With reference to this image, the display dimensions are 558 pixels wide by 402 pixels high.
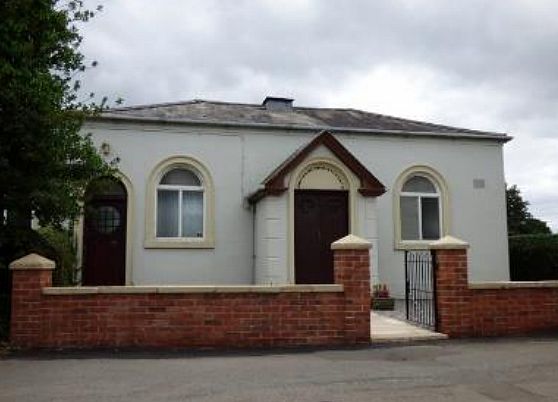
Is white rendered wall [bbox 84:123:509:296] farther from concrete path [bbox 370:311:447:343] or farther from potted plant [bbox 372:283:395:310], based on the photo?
concrete path [bbox 370:311:447:343]

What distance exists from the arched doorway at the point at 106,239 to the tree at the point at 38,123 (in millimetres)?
3971

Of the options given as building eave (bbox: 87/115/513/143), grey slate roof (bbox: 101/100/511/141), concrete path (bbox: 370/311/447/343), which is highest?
grey slate roof (bbox: 101/100/511/141)

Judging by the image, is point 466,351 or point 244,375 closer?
point 244,375

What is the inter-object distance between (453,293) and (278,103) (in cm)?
1047

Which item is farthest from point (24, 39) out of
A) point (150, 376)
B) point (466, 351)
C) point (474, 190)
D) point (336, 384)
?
point (474, 190)

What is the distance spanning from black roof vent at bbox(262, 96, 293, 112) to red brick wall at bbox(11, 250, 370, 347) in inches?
393

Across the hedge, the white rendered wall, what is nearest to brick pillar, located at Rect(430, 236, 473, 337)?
the white rendered wall

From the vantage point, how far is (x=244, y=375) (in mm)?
7762

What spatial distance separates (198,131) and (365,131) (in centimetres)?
450

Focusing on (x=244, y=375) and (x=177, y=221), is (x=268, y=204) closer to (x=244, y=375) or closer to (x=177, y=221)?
(x=177, y=221)

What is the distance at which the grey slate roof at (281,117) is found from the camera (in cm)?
1655

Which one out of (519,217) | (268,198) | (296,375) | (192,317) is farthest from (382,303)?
(519,217)

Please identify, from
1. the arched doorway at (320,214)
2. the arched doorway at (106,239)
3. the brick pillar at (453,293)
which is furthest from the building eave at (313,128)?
the brick pillar at (453,293)

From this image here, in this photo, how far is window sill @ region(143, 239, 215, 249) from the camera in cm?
1569
